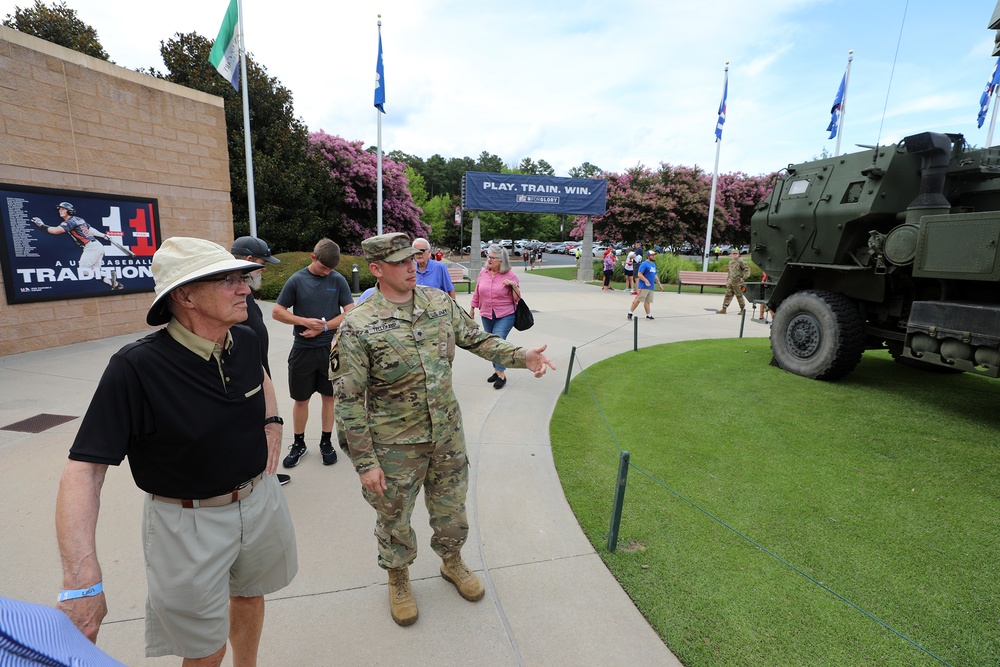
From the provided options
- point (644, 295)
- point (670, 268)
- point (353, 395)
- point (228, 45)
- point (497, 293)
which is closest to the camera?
point (353, 395)

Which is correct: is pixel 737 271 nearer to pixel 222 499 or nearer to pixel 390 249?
pixel 390 249

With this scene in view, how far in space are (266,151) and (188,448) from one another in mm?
19132

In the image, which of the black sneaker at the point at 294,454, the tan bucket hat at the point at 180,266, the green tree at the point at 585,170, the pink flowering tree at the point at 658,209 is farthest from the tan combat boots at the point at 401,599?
the green tree at the point at 585,170

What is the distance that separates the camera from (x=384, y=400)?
254cm

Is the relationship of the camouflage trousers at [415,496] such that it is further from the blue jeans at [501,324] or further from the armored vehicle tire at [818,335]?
the armored vehicle tire at [818,335]

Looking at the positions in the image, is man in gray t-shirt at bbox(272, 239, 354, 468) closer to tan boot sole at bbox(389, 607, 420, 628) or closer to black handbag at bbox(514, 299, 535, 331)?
black handbag at bbox(514, 299, 535, 331)

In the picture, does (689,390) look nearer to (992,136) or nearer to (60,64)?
(60,64)

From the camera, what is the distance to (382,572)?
3.01m

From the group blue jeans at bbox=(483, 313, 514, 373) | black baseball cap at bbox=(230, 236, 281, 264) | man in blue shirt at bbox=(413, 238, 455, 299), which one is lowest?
blue jeans at bbox=(483, 313, 514, 373)

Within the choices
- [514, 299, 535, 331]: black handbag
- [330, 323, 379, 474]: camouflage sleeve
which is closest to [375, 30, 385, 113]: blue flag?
[514, 299, 535, 331]: black handbag

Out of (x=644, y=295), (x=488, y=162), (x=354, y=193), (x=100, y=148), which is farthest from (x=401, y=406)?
(x=488, y=162)

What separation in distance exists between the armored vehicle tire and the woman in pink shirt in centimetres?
377

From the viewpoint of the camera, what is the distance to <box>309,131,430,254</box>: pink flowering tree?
69.3 ft

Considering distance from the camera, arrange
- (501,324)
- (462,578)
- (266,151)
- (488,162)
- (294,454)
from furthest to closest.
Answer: (488,162)
(266,151)
(501,324)
(294,454)
(462,578)
